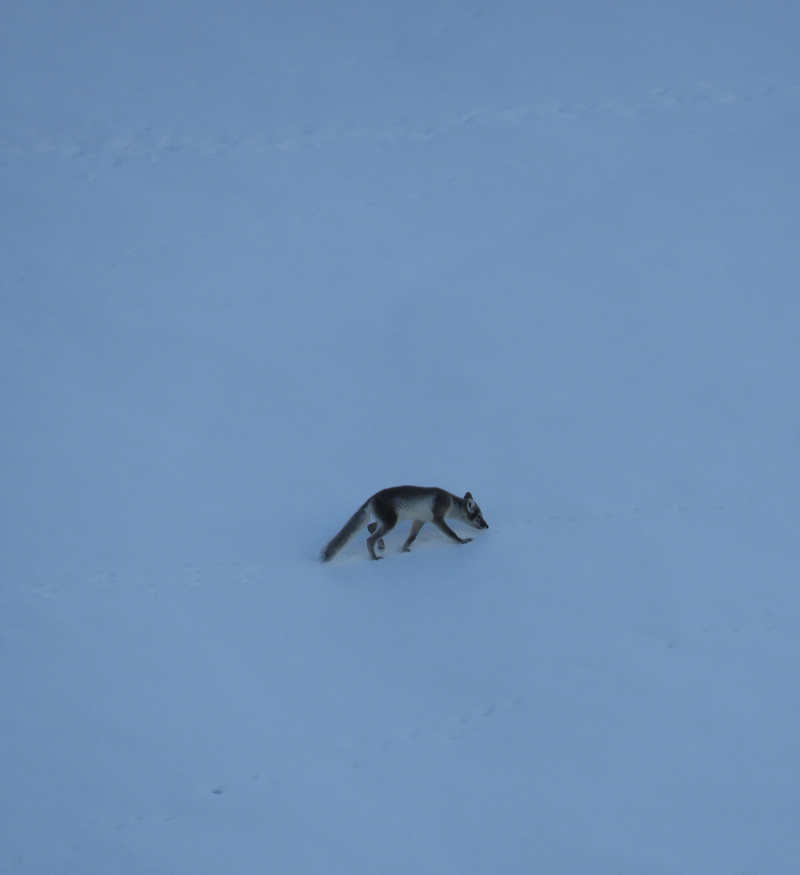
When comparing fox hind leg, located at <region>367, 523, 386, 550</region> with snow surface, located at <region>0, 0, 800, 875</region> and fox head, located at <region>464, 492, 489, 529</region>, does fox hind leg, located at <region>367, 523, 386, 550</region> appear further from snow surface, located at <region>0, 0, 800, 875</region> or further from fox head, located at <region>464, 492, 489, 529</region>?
fox head, located at <region>464, 492, 489, 529</region>

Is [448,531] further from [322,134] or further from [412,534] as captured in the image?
[322,134]

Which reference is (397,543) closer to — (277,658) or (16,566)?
(277,658)

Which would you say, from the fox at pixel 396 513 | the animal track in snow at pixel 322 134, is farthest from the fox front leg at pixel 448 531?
the animal track in snow at pixel 322 134

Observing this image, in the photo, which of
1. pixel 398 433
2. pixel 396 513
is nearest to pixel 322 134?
pixel 398 433

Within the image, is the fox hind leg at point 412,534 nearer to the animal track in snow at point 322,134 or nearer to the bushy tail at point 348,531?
the bushy tail at point 348,531

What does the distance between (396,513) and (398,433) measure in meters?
1.40

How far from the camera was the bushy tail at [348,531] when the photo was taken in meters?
6.31

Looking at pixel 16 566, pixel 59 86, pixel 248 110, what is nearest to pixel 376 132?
pixel 248 110

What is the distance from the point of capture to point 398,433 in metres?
7.56

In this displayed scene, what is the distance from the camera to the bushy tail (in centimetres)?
631

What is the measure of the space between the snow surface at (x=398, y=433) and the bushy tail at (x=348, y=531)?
163 millimetres

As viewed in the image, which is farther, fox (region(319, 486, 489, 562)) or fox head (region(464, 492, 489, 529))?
fox head (region(464, 492, 489, 529))

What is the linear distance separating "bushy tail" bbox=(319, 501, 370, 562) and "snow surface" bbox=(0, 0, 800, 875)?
16cm

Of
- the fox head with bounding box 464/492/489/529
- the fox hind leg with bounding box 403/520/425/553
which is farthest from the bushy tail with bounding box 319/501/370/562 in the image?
the fox head with bounding box 464/492/489/529
